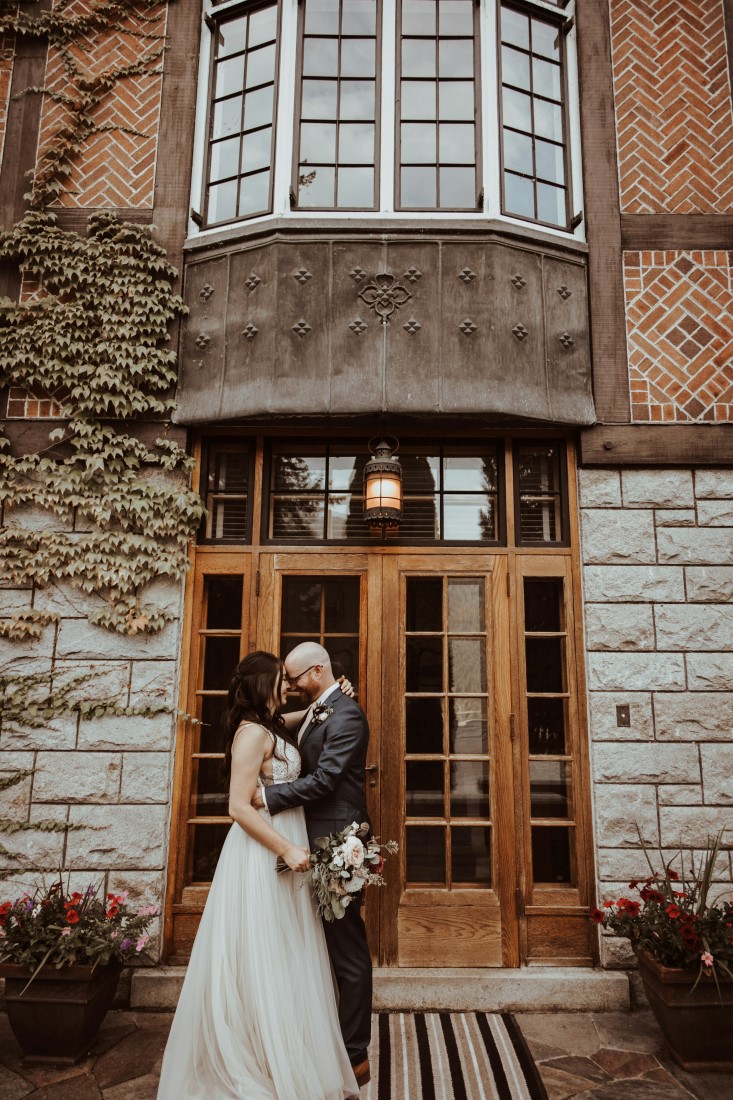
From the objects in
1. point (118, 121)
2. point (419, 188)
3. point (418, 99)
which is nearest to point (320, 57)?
point (418, 99)

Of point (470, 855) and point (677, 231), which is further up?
point (677, 231)

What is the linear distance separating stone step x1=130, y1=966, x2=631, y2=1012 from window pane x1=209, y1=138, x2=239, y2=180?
17.6 feet

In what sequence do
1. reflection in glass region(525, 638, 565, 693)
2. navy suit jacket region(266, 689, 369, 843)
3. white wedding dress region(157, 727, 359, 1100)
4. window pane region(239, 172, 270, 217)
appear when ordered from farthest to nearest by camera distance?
window pane region(239, 172, 270, 217), reflection in glass region(525, 638, 565, 693), navy suit jacket region(266, 689, 369, 843), white wedding dress region(157, 727, 359, 1100)

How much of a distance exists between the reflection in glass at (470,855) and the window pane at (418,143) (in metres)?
4.58

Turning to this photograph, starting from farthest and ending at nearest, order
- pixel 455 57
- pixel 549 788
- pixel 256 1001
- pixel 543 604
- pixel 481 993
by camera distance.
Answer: pixel 455 57, pixel 543 604, pixel 549 788, pixel 481 993, pixel 256 1001

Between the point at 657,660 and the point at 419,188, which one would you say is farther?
the point at 419,188

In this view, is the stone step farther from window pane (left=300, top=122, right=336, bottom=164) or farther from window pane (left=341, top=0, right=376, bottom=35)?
window pane (left=341, top=0, right=376, bottom=35)

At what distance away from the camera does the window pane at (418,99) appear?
5160 millimetres

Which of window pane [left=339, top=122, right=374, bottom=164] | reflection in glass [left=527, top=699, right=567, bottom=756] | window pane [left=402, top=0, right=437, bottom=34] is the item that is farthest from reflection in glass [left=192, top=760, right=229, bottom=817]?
window pane [left=402, top=0, right=437, bottom=34]

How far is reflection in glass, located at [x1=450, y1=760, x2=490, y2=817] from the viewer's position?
451cm

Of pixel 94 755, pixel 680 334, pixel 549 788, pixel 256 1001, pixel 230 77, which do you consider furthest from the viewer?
pixel 230 77

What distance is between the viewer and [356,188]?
200 inches

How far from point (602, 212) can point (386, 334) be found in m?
1.84

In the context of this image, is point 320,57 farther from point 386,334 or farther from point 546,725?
point 546,725
